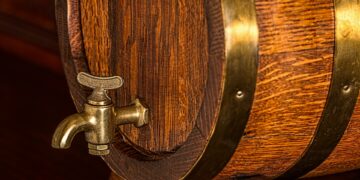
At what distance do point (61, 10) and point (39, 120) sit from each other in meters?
1.12

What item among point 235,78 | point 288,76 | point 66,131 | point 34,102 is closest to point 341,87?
point 288,76

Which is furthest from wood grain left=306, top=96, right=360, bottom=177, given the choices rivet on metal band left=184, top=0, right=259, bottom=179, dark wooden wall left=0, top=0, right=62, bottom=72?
dark wooden wall left=0, top=0, right=62, bottom=72

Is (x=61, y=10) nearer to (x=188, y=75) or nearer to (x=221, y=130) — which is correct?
(x=188, y=75)

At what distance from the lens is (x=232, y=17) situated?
1.35 meters

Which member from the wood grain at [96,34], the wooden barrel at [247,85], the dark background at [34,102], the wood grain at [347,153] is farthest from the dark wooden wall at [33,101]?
the wood grain at [347,153]

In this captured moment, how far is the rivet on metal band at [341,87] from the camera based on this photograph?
144cm

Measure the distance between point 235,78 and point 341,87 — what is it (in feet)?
0.72

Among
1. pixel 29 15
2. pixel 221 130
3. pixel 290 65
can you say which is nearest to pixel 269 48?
pixel 290 65

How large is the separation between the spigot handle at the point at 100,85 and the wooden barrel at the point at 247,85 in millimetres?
111

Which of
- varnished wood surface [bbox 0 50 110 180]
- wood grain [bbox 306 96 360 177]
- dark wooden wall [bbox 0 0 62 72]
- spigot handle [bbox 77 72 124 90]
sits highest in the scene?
spigot handle [bbox 77 72 124 90]

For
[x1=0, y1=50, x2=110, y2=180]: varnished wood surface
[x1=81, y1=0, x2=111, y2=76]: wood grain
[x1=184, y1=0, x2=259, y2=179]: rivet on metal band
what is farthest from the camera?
[x1=0, y1=50, x2=110, y2=180]: varnished wood surface

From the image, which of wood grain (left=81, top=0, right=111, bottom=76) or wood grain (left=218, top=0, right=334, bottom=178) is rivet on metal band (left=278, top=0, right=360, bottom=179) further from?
wood grain (left=81, top=0, right=111, bottom=76)

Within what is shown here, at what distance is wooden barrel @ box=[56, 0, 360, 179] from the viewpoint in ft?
4.57

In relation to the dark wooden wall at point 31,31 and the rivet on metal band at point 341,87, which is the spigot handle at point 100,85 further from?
the dark wooden wall at point 31,31
